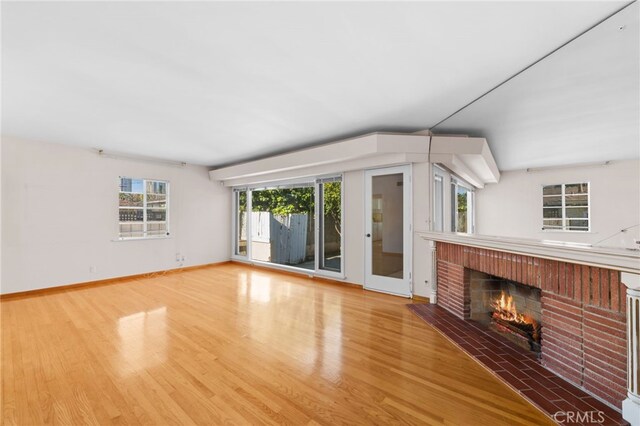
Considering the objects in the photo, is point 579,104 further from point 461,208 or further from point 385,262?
point 385,262

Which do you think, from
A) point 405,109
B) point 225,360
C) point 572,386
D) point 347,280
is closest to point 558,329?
point 572,386

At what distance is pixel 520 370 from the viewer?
86.0 inches

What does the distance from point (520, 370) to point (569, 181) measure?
1616 millimetres

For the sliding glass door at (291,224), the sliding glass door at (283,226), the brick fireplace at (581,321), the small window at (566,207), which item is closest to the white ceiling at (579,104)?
the small window at (566,207)

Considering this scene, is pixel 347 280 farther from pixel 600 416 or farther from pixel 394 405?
pixel 600 416

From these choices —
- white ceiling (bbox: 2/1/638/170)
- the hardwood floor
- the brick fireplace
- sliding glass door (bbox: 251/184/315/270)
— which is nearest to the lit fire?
the brick fireplace

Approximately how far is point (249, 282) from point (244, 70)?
396 centimetres

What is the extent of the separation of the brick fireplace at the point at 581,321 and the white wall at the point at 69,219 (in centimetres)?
646

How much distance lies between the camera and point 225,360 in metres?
2.38

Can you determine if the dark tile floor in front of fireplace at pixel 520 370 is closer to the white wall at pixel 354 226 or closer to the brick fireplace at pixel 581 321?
the brick fireplace at pixel 581 321

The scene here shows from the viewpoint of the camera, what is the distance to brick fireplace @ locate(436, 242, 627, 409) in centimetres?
173

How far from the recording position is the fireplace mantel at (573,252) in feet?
4.94

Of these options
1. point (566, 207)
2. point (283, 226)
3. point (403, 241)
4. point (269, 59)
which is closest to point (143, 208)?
point (283, 226)

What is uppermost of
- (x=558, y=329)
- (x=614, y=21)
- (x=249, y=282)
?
(x=614, y=21)
